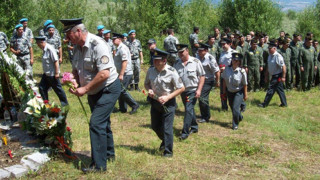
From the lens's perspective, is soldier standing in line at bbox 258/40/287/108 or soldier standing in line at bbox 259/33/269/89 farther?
soldier standing in line at bbox 259/33/269/89

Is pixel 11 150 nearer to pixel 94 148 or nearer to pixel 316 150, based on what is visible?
pixel 94 148

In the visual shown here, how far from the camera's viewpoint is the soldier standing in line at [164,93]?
18.3 feet

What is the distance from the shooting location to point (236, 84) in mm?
7855

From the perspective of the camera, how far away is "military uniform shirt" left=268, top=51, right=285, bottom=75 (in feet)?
31.5

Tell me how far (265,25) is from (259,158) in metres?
14.5

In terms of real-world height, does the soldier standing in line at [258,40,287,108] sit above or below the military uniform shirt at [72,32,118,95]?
below

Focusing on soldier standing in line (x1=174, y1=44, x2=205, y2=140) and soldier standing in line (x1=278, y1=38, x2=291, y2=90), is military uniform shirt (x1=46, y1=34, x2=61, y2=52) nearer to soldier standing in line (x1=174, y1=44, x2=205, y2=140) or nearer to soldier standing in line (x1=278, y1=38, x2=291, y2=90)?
soldier standing in line (x1=174, y1=44, x2=205, y2=140)

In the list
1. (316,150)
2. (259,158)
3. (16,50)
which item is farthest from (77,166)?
(16,50)

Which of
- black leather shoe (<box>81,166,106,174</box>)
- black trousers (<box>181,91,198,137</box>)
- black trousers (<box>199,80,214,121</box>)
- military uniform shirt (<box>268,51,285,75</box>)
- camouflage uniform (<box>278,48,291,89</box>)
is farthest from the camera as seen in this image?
camouflage uniform (<box>278,48,291,89</box>)

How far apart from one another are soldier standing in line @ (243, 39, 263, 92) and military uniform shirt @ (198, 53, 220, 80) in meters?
4.10

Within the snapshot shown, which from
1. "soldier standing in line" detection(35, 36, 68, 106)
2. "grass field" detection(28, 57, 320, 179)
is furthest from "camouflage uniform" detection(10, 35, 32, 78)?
"soldier standing in line" detection(35, 36, 68, 106)

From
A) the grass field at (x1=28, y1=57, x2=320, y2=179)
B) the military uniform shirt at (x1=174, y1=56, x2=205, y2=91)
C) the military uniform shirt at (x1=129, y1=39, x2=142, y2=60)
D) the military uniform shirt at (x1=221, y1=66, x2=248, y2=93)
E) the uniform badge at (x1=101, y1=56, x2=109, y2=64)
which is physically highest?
the uniform badge at (x1=101, y1=56, x2=109, y2=64)

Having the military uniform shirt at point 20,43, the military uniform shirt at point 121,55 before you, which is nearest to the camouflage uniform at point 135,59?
the military uniform shirt at point 121,55

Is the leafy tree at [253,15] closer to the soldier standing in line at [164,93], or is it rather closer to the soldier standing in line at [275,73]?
the soldier standing in line at [275,73]
